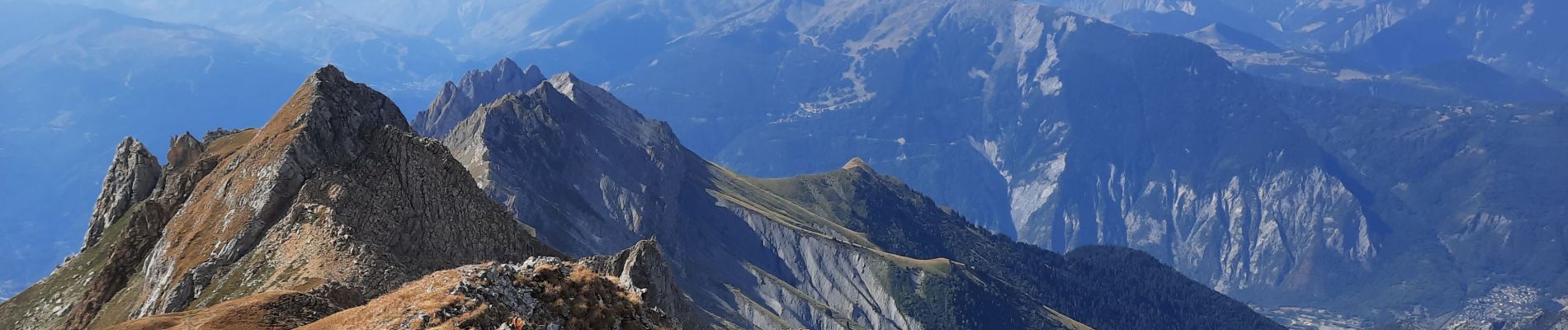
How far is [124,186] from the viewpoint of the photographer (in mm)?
84500

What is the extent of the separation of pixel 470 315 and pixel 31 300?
60362mm

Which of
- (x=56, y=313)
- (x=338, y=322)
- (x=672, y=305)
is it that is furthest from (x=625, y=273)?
(x=338, y=322)

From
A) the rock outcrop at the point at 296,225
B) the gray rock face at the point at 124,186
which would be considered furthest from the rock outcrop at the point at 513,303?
the gray rock face at the point at 124,186

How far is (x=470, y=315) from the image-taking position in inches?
1254

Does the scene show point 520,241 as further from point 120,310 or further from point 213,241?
point 120,310

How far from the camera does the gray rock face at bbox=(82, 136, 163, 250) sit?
82688 millimetres

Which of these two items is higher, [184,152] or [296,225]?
[184,152]

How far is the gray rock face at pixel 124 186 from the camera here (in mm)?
82688

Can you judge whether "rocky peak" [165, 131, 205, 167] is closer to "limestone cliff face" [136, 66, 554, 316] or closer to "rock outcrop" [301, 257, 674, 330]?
"limestone cliff face" [136, 66, 554, 316]

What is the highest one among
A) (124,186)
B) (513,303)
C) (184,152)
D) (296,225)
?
(184,152)

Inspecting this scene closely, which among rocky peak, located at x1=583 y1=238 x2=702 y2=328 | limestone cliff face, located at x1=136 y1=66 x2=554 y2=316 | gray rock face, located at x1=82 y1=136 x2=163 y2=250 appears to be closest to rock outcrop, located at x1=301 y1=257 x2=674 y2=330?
limestone cliff face, located at x1=136 y1=66 x2=554 y2=316

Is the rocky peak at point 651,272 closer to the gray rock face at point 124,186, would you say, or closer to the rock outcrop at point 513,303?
the gray rock face at point 124,186

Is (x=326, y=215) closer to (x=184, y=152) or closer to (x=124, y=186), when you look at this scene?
(x=184, y=152)

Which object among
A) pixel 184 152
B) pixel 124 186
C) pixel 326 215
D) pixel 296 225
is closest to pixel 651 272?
pixel 326 215
